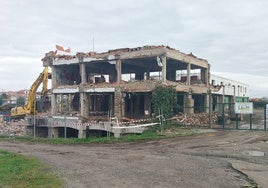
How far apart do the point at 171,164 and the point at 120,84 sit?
58.7ft

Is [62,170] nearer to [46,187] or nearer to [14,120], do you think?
[46,187]

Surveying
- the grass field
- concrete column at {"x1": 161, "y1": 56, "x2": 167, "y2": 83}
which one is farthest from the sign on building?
the grass field

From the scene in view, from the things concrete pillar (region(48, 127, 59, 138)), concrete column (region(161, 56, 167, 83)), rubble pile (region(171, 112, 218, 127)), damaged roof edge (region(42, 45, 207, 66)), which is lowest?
concrete pillar (region(48, 127, 59, 138))

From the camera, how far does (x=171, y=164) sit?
37.8 feet

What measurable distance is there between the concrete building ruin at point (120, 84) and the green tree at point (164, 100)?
3.19 feet

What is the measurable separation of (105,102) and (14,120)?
1405cm

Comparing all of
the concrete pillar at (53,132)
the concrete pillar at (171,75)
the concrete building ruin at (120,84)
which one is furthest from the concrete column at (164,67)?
the concrete pillar at (171,75)

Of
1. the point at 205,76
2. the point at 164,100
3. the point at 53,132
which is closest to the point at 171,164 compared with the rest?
the point at 164,100

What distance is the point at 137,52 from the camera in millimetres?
28234

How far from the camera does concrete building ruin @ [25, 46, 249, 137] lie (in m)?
27.8

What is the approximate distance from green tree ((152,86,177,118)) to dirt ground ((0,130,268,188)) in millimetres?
6951

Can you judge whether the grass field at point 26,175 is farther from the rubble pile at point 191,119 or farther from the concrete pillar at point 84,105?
the concrete pillar at point 84,105

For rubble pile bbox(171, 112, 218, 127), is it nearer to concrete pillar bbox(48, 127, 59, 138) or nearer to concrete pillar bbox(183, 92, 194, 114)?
concrete pillar bbox(183, 92, 194, 114)

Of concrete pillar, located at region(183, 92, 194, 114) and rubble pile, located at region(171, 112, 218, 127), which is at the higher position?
concrete pillar, located at region(183, 92, 194, 114)
